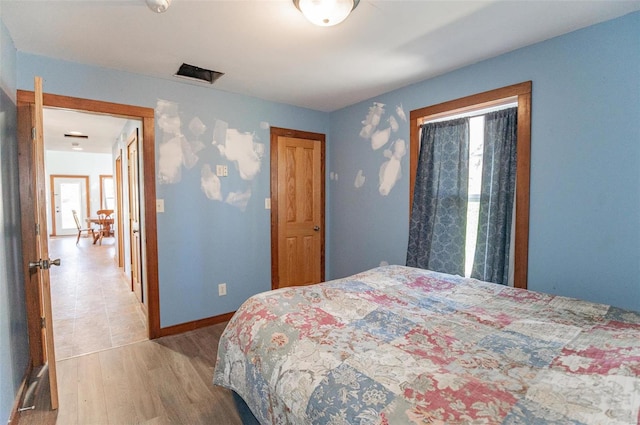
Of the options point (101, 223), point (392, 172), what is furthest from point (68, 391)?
point (101, 223)

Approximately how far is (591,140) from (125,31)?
309 cm

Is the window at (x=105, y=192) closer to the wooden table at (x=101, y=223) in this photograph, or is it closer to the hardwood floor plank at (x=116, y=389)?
the wooden table at (x=101, y=223)

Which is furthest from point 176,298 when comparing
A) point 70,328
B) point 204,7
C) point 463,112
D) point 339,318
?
point 463,112

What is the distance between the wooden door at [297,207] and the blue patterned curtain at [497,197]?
1977 mm

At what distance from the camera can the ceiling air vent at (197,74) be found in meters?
2.67

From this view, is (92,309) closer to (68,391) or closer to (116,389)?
(68,391)

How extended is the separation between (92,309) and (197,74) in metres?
2.90

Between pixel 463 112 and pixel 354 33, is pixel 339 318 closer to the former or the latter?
pixel 354 33

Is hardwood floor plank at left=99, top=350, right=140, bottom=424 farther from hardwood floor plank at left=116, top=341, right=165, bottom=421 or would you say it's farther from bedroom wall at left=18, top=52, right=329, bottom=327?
bedroom wall at left=18, top=52, right=329, bottom=327

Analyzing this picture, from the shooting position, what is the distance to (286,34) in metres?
2.08

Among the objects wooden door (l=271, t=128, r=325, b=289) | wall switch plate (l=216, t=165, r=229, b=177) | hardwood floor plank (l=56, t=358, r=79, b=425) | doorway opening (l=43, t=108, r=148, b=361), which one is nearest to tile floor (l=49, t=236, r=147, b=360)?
doorway opening (l=43, t=108, r=148, b=361)

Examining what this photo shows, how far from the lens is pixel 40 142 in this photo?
184cm

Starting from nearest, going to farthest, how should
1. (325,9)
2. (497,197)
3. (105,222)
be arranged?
(325,9) < (497,197) < (105,222)

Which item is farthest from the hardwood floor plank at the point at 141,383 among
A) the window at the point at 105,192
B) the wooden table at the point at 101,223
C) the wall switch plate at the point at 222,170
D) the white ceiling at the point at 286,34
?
the window at the point at 105,192
